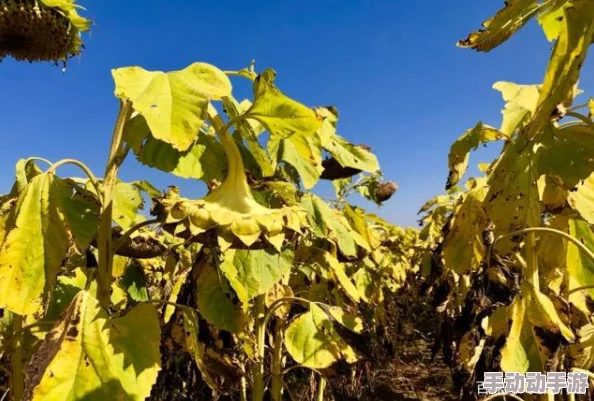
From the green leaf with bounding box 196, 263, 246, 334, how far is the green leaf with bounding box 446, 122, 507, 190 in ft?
2.95

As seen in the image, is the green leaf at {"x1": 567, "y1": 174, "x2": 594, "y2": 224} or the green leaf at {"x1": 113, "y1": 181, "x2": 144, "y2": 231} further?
the green leaf at {"x1": 567, "y1": 174, "x2": 594, "y2": 224}

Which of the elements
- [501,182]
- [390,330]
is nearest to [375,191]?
[390,330]

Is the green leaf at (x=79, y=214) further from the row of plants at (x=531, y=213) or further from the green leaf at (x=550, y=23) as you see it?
the green leaf at (x=550, y=23)

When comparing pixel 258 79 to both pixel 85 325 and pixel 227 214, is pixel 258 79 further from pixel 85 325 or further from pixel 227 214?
pixel 85 325

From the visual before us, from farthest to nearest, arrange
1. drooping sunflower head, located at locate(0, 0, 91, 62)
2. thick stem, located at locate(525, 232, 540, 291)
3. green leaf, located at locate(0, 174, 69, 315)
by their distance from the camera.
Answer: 1. drooping sunflower head, located at locate(0, 0, 91, 62)
2. thick stem, located at locate(525, 232, 540, 291)
3. green leaf, located at locate(0, 174, 69, 315)

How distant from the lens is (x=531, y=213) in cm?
174

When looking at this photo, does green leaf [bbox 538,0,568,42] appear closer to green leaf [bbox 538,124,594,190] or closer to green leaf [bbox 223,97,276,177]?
green leaf [bbox 538,124,594,190]

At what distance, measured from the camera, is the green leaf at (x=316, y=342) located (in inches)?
75.9

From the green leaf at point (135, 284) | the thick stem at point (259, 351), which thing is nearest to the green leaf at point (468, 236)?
the thick stem at point (259, 351)

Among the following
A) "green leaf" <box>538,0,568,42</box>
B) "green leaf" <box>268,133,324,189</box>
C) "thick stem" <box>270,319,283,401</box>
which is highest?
"green leaf" <box>538,0,568,42</box>

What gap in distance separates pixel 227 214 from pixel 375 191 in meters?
3.94

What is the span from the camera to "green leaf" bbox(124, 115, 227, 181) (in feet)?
4.30

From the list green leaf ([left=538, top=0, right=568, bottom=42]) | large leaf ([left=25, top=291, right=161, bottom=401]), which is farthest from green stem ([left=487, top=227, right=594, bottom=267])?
large leaf ([left=25, top=291, right=161, bottom=401])

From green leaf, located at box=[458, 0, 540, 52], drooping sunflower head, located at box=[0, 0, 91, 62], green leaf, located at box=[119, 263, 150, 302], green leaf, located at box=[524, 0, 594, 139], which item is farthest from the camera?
green leaf, located at box=[119, 263, 150, 302]
